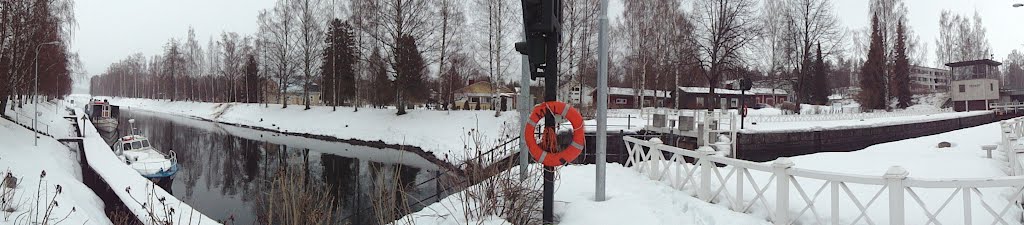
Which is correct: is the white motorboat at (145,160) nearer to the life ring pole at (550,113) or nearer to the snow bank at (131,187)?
the snow bank at (131,187)

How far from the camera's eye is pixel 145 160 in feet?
48.1

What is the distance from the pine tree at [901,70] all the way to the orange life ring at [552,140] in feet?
143

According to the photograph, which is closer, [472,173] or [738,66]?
[472,173]

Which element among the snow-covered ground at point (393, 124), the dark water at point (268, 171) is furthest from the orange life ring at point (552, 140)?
the snow-covered ground at point (393, 124)

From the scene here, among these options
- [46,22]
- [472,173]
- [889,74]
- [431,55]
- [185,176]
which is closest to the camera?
[472,173]

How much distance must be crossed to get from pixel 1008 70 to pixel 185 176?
329 feet

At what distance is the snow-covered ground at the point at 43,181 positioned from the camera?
287 inches

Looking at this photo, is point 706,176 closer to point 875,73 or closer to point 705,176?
point 705,176

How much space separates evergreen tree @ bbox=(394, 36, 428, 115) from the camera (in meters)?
26.2

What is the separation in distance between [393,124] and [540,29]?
22190mm

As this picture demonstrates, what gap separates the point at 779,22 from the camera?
112 ft

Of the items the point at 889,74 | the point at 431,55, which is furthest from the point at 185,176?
the point at 889,74

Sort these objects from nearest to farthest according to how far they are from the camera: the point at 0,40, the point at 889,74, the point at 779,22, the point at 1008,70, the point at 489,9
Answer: the point at 0,40, the point at 489,9, the point at 779,22, the point at 889,74, the point at 1008,70

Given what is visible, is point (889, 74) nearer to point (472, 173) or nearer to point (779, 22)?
point (779, 22)
